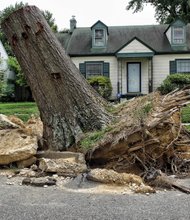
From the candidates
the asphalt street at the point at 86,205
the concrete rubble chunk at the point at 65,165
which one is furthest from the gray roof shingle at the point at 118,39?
the asphalt street at the point at 86,205

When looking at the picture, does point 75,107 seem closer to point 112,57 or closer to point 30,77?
point 30,77

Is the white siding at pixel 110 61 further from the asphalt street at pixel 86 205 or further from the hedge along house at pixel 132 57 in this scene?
the asphalt street at pixel 86 205

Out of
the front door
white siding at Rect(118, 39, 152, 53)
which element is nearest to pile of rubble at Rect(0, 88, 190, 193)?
white siding at Rect(118, 39, 152, 53)

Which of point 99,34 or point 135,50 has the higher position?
point 99,34

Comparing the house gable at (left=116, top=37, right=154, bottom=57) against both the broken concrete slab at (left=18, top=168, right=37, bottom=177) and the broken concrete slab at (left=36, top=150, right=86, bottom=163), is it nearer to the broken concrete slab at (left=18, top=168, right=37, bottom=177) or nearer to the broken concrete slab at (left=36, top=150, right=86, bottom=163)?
the broken concrete slab at (left=36, top=150, right=86, bottom=163)

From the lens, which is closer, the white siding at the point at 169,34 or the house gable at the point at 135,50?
the house gable at the point at 135,50

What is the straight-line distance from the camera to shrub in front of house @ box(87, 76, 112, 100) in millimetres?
21844

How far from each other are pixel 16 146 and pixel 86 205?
248 cm

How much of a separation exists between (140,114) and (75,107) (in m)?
1.23

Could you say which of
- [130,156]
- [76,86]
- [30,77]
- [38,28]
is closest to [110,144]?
[130,156]

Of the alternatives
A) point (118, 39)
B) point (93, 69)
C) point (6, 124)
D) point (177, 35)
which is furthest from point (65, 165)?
point (177, 35)

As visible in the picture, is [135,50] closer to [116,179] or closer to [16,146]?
[16,146]

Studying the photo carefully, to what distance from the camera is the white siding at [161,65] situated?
75.0 ft

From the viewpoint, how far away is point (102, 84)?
22016 millimetres
